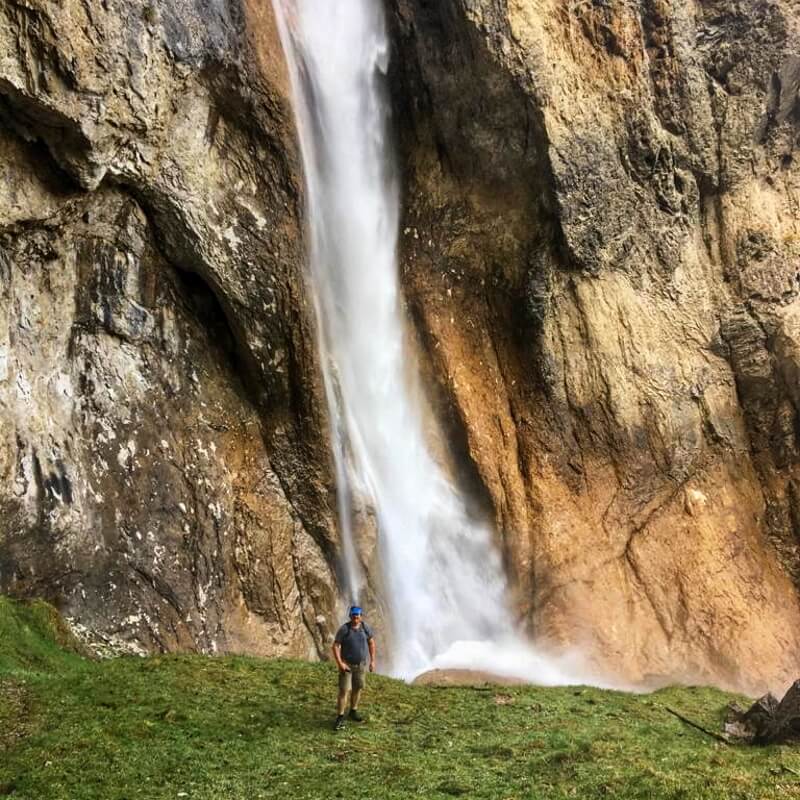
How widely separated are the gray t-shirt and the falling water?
894 centimetres

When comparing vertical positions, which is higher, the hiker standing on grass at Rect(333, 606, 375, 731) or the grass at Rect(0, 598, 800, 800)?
the hiker standing on grass at Rect(333, 606, 375, 731)

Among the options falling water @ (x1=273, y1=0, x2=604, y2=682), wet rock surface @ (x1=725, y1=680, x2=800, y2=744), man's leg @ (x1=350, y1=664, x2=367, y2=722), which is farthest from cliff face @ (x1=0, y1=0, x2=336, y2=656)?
wet rock surface @ (x1=725, y1=680, x2=800, y2=744)

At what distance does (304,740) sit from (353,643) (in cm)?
148

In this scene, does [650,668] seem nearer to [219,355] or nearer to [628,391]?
[628,391]

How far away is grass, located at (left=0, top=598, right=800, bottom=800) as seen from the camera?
30.0 ft

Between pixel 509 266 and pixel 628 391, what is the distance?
19.3ft

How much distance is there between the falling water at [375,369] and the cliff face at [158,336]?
5.80 feet

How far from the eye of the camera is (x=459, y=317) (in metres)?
26.8

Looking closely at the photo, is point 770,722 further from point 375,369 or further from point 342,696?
point 375,369

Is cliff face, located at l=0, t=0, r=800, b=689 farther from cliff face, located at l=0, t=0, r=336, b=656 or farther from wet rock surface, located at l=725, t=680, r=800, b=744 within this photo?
wet rock surface, located at l=725, t=680, r=800, b=744

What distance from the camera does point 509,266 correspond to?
2634 cm

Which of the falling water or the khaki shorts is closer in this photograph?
the khaki shorts

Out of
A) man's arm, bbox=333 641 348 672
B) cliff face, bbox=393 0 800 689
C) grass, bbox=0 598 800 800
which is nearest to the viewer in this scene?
grass, bbox=0 598 800 800

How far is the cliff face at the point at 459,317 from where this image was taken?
53.3 ft
